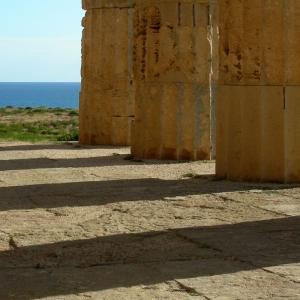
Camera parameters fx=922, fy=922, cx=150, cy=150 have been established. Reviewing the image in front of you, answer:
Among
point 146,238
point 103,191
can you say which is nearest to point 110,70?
point 103,191

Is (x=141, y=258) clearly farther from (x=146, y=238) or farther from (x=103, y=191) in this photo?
(x=103, y=191)

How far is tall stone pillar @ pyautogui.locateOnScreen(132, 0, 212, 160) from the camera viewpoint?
1448 cm

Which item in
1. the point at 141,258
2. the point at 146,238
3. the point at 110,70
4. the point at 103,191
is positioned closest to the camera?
the point at 141,258

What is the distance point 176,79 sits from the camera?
14562 mm

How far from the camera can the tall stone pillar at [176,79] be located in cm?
1448

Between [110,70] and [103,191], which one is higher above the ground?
[110,70]

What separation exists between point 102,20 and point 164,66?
4089mm

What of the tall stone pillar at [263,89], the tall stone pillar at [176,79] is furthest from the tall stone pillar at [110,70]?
the tall stone pillar at [263,89]

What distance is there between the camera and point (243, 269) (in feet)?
18.9

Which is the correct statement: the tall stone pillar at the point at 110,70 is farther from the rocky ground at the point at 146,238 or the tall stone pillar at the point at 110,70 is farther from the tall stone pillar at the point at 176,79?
the rocky ground at the point at 146,238

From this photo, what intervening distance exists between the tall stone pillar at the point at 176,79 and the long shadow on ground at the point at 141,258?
716 cm

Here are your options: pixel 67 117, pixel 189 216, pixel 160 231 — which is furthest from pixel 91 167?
pixel 67 117

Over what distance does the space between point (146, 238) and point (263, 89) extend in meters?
4.33

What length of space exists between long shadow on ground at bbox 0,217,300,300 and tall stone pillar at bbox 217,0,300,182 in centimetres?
340
